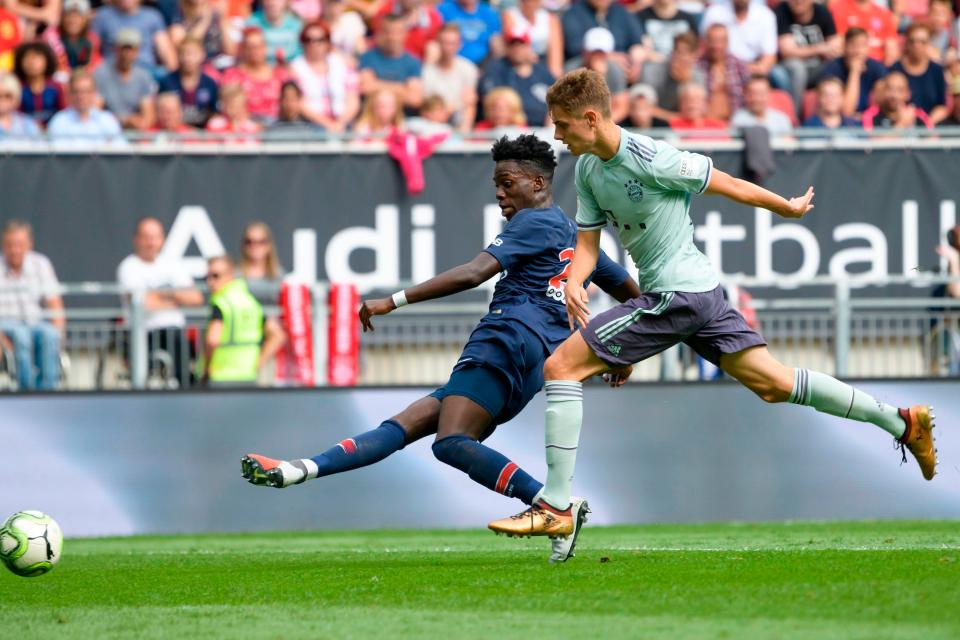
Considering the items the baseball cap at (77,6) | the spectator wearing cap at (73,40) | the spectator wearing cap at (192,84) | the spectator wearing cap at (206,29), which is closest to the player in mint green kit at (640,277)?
the spectator wearing cap at (192,84)

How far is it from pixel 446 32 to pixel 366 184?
2.35 m

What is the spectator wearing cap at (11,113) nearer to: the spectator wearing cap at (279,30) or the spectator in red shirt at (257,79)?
the spectator in red shirt at (257,79)

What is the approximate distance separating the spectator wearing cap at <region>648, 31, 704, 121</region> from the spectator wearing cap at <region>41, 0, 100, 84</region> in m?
6.01

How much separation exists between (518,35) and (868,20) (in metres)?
4.58

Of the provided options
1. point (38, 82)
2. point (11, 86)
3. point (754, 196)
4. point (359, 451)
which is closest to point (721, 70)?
point (38, 82)

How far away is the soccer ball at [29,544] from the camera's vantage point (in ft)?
25.6

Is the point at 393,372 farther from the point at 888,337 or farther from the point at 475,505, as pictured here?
the point at 888,337

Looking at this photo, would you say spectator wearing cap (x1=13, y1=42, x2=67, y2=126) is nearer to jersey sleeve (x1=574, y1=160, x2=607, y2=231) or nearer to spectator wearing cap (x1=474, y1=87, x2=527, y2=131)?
spectator wearing cap (x1=474, y1=87, x2=527, y2=131)

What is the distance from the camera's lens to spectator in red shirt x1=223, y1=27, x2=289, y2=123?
51.8ft

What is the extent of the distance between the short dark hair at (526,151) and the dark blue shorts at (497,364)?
844mm

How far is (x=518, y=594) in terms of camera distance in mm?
6473

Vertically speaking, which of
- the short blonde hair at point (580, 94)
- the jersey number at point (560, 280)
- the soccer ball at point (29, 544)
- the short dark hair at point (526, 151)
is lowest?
the soccer ball at point (29, 544)

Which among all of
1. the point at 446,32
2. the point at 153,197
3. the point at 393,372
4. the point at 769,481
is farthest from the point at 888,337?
the point at 153,197

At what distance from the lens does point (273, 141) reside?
14516 mm
